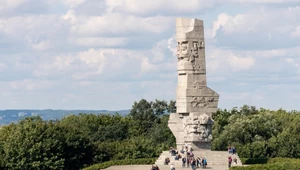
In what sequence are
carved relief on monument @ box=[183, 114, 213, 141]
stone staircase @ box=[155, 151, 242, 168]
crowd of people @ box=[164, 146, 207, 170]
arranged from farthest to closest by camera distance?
1. carved relief on monument @ box=[183, 114, 213, 141]
2. stone staircase @ box=[155, 151, 242, 168]
3. crowd of people @ box=[164, 146, 207, 170]

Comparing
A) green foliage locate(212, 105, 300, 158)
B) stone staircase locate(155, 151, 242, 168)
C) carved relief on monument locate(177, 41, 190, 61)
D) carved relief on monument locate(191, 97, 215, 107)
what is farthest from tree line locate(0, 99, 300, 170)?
carved relief on monument locate(177, 41, 190, 61)

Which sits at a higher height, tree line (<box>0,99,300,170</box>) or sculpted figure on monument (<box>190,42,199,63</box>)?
sculpted figure on monument (<box>190,42,199,63</box>)

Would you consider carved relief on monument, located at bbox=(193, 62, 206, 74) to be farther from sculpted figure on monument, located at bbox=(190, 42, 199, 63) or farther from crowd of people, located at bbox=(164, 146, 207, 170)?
crowd of people, located at bbox=(164, 146, 207, 170)

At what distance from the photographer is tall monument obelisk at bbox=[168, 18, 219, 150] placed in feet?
218

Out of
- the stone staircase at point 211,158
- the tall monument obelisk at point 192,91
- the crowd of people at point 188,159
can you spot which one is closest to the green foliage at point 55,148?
the stone staircase at point 211,158

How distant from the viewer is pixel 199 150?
6669cm

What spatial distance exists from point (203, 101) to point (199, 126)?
2.15 m

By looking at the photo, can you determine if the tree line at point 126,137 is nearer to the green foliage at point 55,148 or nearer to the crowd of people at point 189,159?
the green foliage at point 55,148

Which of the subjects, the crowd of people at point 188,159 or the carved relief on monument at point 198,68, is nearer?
the crowd of people at point 188,159

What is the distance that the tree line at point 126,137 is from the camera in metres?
70.4

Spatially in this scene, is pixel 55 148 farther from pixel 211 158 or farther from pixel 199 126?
pixel 211 158

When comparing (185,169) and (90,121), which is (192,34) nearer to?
(185,169)

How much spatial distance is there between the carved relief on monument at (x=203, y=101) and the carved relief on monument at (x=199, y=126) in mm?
1147

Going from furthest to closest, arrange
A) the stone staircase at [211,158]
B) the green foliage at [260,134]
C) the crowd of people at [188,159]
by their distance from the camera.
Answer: the green foliage at [260,134] → the stone staircase at [211,158] → the crowd of people at [188,159]
